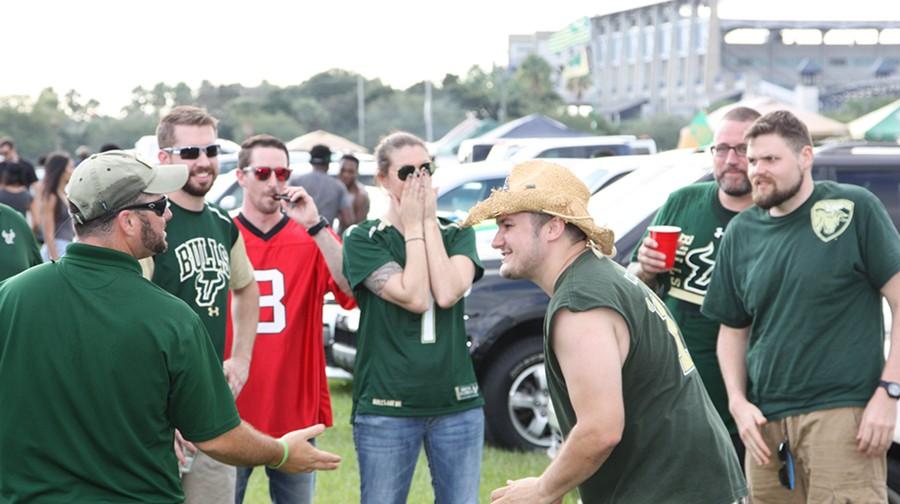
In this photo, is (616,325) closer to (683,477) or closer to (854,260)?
(683,477)

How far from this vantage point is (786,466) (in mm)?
4906

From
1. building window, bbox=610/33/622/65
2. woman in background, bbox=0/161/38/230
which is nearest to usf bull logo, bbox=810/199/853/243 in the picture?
woman in background, bbox=0/161/38/230

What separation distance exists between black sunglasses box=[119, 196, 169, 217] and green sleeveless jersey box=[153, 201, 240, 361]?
1006mm

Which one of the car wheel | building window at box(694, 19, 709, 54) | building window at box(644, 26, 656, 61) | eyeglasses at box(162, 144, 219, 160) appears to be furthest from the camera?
building window at box(644, 26, 656, 61)

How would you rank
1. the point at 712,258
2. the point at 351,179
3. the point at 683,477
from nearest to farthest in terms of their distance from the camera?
1. the point at 683,477
2. the point at 712,258
3. the point at 351,179

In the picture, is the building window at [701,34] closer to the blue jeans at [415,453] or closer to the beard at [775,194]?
the beard at [775,194]

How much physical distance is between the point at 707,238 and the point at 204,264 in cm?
230

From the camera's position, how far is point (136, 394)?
3.28 meters

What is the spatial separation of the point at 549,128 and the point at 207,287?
29248 mm

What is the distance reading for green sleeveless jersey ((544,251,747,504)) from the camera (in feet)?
11.5

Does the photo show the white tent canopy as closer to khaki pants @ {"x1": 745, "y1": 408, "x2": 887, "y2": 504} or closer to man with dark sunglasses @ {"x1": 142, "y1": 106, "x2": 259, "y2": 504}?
man with dark sunglasses @ {"x1": 142, "y1": 106, "x2": 259, "y2": 504}

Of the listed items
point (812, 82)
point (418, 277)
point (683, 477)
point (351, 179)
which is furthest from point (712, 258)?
point (812, 82)

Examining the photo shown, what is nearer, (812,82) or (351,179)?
(351,179)

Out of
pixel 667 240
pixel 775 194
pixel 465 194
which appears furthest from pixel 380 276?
pixel 465 194
